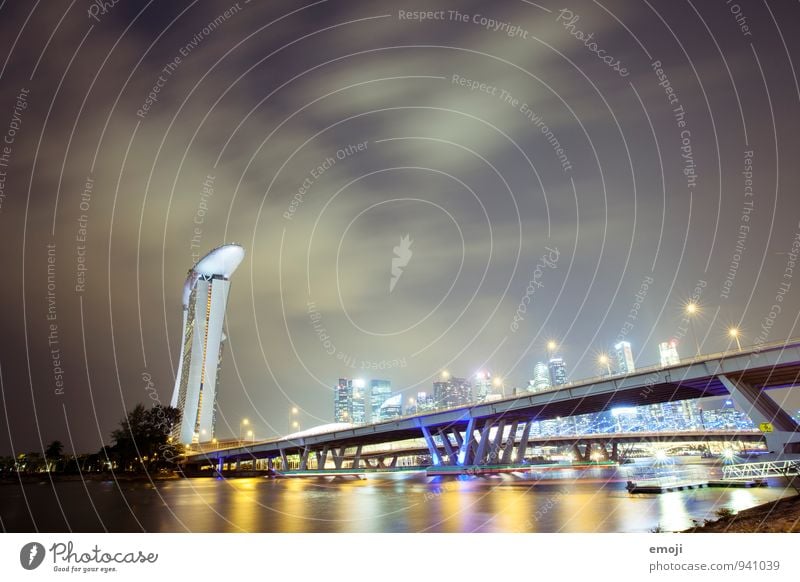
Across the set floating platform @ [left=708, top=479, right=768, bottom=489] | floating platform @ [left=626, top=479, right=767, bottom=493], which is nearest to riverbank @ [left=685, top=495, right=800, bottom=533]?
floating platform @ [left=626, top=479, right=767, bottom=493]

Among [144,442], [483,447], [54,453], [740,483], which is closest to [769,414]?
[740,483]

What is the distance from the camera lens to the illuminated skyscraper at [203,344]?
472 ft

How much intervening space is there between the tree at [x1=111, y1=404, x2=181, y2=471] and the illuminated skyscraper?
29.3 meters

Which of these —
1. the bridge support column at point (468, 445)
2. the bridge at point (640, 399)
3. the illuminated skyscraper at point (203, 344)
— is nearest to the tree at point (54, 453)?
the illuminated skyscraper at point (203, 344)

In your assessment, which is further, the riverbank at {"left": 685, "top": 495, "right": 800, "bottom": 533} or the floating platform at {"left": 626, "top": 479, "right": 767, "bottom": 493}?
the floating platform at {"left": 626, "top": 479, "right": 767, "bottom": 493}

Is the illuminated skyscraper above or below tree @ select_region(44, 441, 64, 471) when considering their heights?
above

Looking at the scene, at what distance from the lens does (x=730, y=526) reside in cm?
1416

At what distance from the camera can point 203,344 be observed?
14488 cm

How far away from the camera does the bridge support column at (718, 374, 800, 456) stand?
4234 centimetres

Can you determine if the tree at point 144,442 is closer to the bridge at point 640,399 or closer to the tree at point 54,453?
the bridge at point 640,399

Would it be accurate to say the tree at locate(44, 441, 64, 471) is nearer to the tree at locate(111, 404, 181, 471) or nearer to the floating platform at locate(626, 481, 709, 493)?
the tree at locate(111, 404, 181, 471)

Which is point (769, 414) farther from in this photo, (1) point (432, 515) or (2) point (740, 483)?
(1) point (432, 515)
